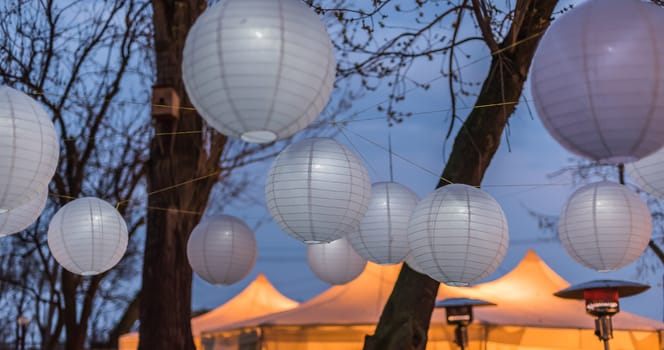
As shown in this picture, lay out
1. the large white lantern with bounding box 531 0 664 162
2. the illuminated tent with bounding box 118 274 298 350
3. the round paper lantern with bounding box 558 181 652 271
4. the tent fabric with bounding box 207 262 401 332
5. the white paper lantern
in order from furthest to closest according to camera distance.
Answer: the illuminated tent with bounding box 118 274 298 350, the tent fabric with bounding box 207 262 401 332, the round paper lantern with bounding box 558 181 652 271, the white paper lantern, the large white lantern with bounding box 531 0 664 162

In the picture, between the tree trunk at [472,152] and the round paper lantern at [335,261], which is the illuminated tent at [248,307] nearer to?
the round paper lantern at [335,261]

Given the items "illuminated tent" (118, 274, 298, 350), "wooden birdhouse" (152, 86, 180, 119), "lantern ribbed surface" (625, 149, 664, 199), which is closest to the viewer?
"lantern ribbed surface" (625, 149, 664, 199)

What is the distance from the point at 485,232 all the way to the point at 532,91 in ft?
5.38

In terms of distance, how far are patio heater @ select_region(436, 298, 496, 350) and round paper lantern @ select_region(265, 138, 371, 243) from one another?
5.44 m

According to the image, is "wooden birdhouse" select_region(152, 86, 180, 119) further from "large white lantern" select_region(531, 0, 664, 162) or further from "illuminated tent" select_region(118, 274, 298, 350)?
"illuminated tent" select_region(118, 274, 298, 350)

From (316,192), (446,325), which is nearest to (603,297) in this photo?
(446,325)

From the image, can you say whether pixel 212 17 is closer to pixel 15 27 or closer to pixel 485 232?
pixel 485 232

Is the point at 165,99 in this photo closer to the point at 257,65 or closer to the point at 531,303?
the point at 257,65

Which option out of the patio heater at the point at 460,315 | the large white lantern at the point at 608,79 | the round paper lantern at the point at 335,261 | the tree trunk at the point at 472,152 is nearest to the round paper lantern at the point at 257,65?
the large white lantern at the point at 608,79

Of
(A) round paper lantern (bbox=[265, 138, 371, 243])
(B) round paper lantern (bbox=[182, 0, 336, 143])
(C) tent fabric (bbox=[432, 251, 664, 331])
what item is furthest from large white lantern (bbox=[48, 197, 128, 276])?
(C) tent fabric (bbox=[432, 251, 664, 331])

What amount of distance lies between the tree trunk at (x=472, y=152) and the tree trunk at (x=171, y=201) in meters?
1.89

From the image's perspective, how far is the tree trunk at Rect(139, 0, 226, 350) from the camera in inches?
271

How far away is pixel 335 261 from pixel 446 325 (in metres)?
3.37

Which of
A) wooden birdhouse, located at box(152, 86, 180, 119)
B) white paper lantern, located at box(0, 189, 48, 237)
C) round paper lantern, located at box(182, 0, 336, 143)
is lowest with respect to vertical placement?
white paper lantern, located at box(0, 189, 48, 237)
